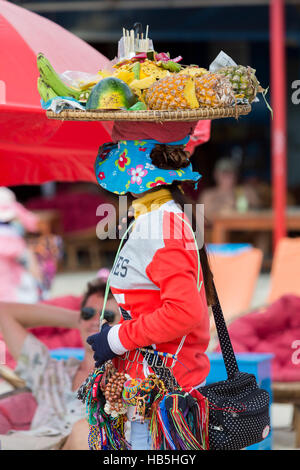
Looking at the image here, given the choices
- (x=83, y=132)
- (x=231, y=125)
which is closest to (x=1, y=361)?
(x=83, y=132)

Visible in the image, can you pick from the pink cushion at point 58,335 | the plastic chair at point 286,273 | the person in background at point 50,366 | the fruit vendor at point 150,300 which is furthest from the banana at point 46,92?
the plastic chair at point 286,273

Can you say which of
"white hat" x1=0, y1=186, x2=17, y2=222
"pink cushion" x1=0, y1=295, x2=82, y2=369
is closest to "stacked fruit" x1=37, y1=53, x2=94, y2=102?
"pink cushion" x1=0, y1=295, x2=82, y2=369

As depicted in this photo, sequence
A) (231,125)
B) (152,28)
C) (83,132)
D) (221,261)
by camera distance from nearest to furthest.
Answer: (83,132), (221,261), (152,28), (231,125)

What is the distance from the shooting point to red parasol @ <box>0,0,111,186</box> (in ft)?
8.82

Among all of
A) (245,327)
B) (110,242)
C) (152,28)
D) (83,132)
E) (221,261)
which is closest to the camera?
(83,132)

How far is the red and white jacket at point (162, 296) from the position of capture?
2.13 m

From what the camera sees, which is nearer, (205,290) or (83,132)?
(205,290)

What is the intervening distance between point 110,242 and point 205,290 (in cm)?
860

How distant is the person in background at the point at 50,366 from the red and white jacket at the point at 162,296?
1.15m

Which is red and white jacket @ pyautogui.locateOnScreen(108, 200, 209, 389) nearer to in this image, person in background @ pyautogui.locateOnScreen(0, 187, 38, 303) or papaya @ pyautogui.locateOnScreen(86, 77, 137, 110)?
papaya @ pyautogui.locateOnScreen(86, 77, 137, 110)

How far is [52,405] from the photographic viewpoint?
3607mm

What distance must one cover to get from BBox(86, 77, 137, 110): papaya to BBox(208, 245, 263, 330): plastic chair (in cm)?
414

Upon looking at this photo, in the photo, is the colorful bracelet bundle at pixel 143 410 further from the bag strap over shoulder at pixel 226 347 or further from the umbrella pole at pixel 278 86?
the umbrella pole at pixel 278 86

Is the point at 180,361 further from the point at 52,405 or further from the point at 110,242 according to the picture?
the point at 110,242
